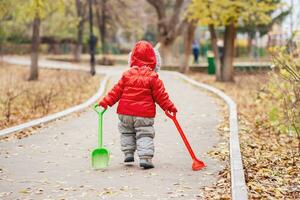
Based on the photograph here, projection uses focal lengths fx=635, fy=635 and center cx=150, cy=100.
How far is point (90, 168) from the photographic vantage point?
8297 millimetres

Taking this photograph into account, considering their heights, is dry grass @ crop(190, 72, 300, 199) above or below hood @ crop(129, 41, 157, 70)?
below

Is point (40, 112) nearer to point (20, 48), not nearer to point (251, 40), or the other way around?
point (251, 40)

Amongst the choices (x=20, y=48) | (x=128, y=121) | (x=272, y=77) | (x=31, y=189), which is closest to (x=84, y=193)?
(x=31, y=189)

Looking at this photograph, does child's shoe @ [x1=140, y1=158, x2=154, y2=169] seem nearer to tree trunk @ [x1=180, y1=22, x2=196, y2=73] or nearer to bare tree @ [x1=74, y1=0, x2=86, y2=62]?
tree trunk @ [x1=180, y1=22, x2=196, y2=73]

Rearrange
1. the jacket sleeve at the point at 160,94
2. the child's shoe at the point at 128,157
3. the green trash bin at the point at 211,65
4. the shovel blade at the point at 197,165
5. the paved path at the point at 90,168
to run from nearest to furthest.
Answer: the paved path at the point at 90,168, the jacket sleeve at the point at 160,94, the shovel blade at the point at 197,165, the child's shoe at the point at 128,157, the green trash bin at the point at 211,65

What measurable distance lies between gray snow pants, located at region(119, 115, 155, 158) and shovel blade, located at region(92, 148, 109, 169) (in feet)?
1.07

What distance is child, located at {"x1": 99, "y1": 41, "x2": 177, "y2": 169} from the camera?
8016 mm

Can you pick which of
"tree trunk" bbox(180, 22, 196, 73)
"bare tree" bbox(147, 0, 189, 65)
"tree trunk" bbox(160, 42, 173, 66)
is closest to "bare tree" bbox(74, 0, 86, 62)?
"bare tree" bbox(147, 0, 189, 65)

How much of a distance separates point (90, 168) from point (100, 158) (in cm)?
24

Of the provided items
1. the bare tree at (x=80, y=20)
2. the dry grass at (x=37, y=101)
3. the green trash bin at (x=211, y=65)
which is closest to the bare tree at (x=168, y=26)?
the green trash bin at (x=211, y=65)

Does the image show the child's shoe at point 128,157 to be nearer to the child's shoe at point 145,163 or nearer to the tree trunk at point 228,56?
the child's shoe at point 145,163

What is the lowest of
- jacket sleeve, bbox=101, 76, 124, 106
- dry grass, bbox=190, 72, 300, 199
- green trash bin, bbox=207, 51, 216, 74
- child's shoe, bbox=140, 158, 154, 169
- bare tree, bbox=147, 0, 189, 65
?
dry grass, bbox=190, 72, 300, 199

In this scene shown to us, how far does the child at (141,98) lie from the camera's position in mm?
8016

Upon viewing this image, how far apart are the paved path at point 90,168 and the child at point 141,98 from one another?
40cm
